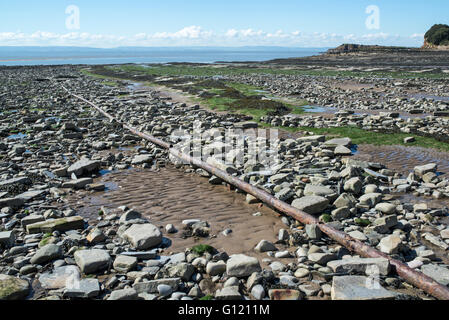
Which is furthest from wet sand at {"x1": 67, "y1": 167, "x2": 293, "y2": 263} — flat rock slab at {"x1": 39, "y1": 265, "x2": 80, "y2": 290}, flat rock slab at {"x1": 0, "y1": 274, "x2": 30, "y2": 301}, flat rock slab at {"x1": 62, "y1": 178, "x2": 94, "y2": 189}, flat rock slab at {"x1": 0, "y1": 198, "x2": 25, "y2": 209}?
flat rock slab at {"x1": 0, "y1": 274, "x2": 30, "y2": 301}

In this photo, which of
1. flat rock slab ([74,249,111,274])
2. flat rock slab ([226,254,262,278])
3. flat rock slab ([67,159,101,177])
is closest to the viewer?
flat rock slab ([226,254,262,278])

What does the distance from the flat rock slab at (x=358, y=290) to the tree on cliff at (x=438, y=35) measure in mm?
121848

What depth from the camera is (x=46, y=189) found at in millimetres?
9594

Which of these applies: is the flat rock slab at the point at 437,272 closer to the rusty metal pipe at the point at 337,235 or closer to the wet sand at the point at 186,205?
the rusty metal pipe at the point at 337,235

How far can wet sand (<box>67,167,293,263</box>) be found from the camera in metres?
6.98

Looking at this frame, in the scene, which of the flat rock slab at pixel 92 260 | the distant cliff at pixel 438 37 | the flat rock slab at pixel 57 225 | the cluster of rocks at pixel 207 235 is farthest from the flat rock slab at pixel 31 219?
the distant cliff at pixel 438 37

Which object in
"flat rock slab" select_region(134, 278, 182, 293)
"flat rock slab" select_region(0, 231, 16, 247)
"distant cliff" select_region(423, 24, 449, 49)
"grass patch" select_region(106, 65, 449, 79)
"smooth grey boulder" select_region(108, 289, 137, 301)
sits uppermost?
"distant cliff" select_region(423, 24, 449, 49)

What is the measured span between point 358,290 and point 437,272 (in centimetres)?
163

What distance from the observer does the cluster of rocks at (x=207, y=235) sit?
5.19 m

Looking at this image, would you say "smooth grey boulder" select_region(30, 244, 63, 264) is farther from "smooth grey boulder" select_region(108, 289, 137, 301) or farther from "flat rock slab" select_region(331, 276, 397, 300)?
"flat rock slab" select_region(331, 276, 397, 300)

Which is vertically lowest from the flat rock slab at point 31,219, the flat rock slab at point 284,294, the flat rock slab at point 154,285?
the flat rock slab at point 284,294

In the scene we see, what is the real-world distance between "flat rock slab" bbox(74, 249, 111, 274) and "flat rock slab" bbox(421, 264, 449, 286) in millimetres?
5359
